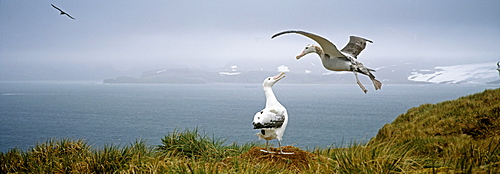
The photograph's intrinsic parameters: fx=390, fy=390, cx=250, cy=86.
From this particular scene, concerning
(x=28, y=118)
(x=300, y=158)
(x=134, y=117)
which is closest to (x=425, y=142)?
(x=300, y=158)

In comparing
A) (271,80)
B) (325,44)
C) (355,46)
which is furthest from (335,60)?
(271,80)

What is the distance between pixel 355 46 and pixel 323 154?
2257mm

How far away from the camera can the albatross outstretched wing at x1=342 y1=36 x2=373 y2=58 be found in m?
4.88

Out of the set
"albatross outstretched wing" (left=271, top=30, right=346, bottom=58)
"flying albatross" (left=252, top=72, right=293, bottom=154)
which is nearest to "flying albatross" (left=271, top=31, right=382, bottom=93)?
"albatross outstretched wing" (left=271, top=30, right=346, bottom=58)

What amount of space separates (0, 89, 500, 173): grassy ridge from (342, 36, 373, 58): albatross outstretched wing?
1.32m

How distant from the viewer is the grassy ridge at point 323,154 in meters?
4.84

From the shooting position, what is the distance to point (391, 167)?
15.1 feet

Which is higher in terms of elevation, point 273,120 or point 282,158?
point 273,120

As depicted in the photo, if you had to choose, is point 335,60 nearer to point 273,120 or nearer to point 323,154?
point 273,120

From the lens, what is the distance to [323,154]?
21.2 feet

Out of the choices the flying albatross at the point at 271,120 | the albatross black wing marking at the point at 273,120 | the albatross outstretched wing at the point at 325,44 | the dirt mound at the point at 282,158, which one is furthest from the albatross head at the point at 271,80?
the albatross outstretched wing at the point at 325,44

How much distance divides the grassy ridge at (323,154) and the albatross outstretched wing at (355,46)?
1.32 metres

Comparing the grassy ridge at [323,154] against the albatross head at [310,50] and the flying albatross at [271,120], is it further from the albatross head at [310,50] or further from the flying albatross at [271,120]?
the albatross head at [310,50]

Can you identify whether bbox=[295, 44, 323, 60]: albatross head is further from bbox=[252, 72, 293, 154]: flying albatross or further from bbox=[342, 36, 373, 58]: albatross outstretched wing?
bbox=[252, 72, 293, 154]: flying albatross
